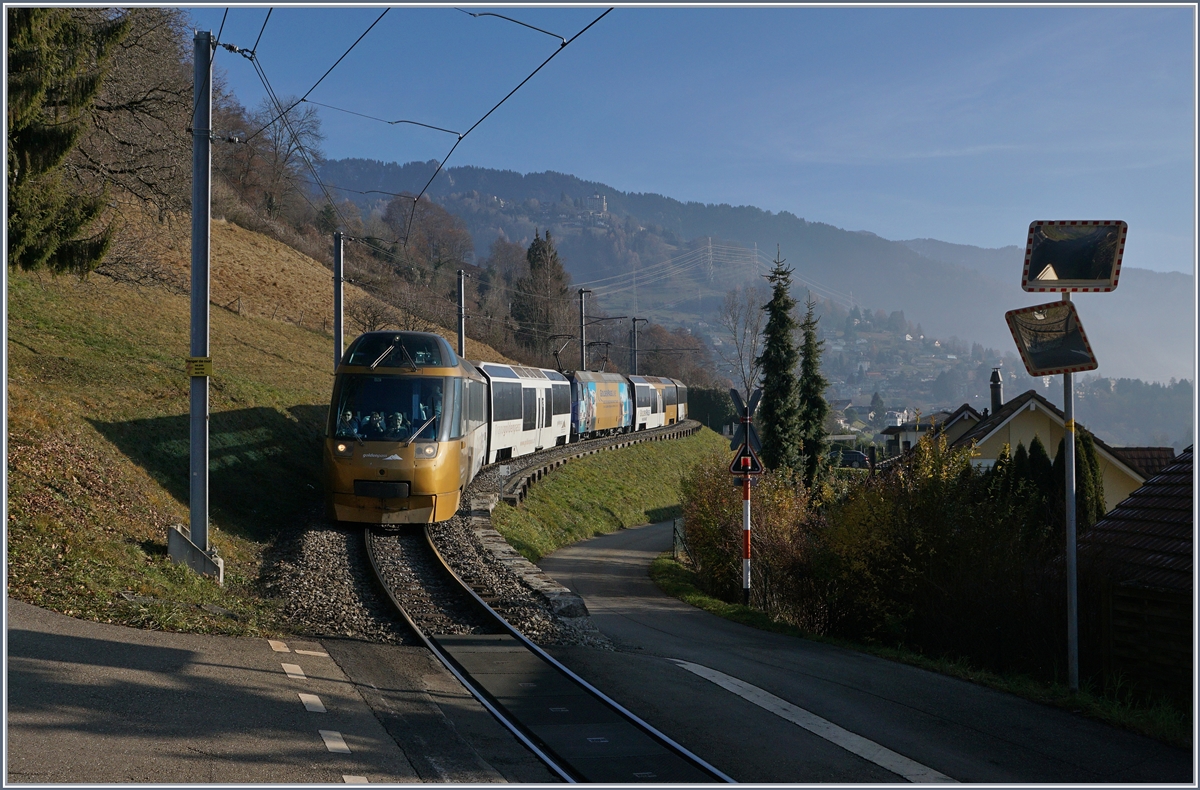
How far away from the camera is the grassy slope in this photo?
31.6ft

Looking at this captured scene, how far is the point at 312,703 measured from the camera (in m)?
6.95

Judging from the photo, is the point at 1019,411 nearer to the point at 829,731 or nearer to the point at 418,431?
the point at 418,431

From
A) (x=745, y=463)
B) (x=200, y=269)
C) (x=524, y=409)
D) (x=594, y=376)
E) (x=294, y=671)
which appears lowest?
(x=294, y=671)

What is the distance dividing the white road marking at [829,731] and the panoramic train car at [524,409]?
1574 cm

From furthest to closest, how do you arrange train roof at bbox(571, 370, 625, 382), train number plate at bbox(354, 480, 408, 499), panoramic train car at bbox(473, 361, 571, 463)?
1. train roof at bbox(571, 370, 625, 382)
2. panoramic train car at bbox(473, 361, 571, 463)
3. train number plate at bbox(354, 480, 408, 499)

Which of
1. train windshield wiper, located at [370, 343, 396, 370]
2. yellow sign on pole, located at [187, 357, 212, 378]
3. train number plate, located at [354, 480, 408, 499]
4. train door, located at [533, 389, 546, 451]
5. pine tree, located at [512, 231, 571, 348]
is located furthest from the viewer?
pine tree, located at [512, 231, 571, 348]

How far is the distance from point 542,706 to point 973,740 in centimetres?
359

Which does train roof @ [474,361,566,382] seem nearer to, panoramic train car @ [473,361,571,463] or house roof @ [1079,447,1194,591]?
panoramic train car @ [473,361,571,463]

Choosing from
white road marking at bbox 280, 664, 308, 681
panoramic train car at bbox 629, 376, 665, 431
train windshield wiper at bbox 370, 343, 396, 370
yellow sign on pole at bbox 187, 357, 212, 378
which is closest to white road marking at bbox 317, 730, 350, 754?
white road marking at bbox 280, 664, 308, 681

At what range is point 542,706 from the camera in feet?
25.4

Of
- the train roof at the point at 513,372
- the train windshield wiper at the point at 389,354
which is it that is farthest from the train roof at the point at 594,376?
the train windshield wiper at the point at 389,354

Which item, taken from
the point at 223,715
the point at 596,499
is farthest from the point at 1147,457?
the point at 223,715

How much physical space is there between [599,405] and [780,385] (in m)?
9.54

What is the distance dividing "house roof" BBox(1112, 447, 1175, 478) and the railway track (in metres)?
26.3
